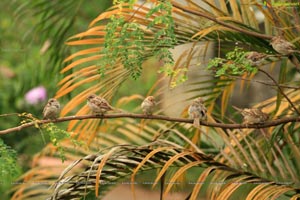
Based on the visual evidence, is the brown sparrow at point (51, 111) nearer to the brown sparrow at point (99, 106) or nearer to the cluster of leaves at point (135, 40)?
the brown sparrow at point (99, 106)

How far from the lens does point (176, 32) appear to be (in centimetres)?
496

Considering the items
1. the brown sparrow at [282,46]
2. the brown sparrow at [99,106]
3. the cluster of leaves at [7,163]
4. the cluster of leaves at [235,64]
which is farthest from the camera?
the brown sparrow at [99,106]

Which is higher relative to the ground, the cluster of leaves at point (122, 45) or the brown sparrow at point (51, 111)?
the cluster of leaves at point (122, 45)

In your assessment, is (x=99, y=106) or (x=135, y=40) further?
(x=99, y=106)

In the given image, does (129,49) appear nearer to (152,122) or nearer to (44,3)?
(44,3)

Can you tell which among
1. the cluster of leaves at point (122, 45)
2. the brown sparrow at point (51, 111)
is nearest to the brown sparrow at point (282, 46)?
the cluster of leaves at point (122, 45)

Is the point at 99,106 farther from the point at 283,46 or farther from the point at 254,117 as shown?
the point at 283,46

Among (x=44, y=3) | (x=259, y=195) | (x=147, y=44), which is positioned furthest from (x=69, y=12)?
(x=259, y=195)

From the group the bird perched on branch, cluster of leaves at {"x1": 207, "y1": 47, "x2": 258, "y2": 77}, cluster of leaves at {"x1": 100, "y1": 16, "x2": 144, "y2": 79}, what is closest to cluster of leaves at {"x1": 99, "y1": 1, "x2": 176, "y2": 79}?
cluster of leaves at {"x1": 100, "y1": 16, "x2": 144, "y2": 79}

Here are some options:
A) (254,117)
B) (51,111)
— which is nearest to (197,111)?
(254,117)

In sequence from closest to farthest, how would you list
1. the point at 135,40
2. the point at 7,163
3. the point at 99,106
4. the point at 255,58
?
the point at 7,163, the point at 255,58, the point at 135,40, the point at 99,106

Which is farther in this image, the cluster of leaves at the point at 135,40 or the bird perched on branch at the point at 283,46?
the bird perched on branch at the point at 283,46

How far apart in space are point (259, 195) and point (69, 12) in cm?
204

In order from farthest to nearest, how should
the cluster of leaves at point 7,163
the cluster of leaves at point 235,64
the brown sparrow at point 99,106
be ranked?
1. the brown sparrow at point 99,106
2. the cluster of leaves at point 235,64
3. the cluster of leaves at point 7,163
